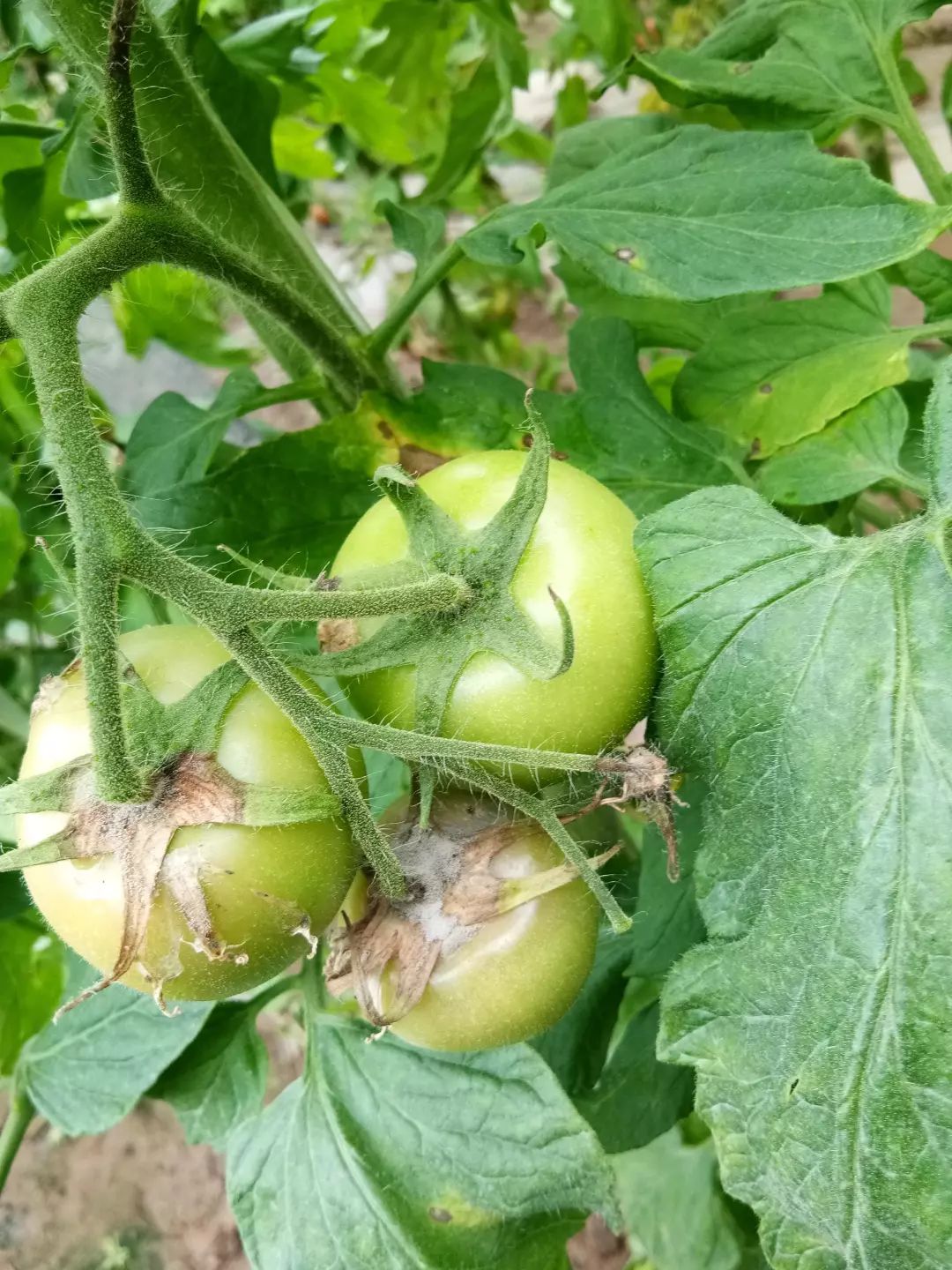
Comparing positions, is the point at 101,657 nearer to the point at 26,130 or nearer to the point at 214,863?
the point at 214,863

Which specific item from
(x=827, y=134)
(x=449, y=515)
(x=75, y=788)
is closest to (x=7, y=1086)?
(x=75, y=788)

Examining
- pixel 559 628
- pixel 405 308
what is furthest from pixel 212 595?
pixel 405 308

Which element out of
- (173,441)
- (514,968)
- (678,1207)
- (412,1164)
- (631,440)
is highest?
(173,441)

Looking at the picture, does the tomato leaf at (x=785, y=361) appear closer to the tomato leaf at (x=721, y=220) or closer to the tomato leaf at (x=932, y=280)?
the tomato leaf at (x=932, y=280)

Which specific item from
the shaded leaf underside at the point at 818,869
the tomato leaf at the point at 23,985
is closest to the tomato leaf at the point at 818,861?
the shaded leaf underside at the point at 818,869

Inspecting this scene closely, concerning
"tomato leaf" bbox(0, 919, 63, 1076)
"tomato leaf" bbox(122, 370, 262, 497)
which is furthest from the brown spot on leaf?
"tomato leaf" bbox(0, 919, 63, 1076)

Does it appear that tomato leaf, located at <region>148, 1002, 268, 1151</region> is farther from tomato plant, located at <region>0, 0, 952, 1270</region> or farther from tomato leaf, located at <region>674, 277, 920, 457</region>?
tomato leaf, located at <region>674, 277, 920, 457</region>

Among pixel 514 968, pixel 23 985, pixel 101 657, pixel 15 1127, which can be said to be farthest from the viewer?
pixel 23 985
